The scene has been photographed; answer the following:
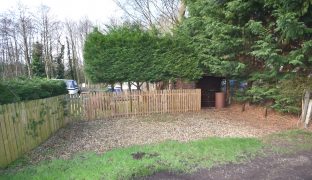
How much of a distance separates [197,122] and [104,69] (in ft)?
15.2

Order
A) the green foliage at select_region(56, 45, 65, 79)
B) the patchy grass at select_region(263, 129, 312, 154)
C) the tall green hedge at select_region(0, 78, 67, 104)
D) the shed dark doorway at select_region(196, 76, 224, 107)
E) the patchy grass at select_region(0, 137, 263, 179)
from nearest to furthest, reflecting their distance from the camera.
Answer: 1. the patchy grass at select_region(0, 137, 263, 179)
2. the patchy grass at select_region(263, 129, 312, 154)
3. the tall green hedge at select_region(0, 78, 67, 104)
4. the shed dark doorway at select_region(196, 76, 224, 107)
5. the green foliage at select_region(56, 45, 65, 79)

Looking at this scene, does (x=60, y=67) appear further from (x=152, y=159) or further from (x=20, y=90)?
(x=152, y=159)

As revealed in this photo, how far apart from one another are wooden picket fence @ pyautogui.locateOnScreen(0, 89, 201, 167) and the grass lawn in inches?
38.0

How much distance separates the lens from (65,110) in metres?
9.21

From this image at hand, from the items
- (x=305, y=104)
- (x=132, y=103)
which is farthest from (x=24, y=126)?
(x=305, y=104)

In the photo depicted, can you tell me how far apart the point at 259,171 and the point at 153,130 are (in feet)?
A: 13.1

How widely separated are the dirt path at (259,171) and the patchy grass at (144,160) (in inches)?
9.0

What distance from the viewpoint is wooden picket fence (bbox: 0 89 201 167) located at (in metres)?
5.11

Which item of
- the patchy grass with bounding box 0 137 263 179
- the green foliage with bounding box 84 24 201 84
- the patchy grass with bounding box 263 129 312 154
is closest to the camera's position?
the patchy grass with bounding box 0 137 263 179

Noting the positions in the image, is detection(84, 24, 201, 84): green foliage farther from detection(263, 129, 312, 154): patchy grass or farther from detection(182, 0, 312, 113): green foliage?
detection(263, 129, 312, 154): patchy grass

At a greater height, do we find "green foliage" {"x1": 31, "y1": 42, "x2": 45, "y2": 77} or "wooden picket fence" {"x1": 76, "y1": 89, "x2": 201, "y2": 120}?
"green foliage" {"x1": 31, "y1": 42, "x2": 45, "y2": 77}

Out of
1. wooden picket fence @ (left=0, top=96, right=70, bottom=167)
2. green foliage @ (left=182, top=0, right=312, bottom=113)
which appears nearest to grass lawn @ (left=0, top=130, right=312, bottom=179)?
wooden picket fence @ (left=0, top=96, right=70, bottom=167)

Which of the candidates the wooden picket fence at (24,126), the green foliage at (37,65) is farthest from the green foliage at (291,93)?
the green foliage at (37,65)

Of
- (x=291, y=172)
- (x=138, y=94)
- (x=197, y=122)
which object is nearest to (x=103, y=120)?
(x=138, y=94)
